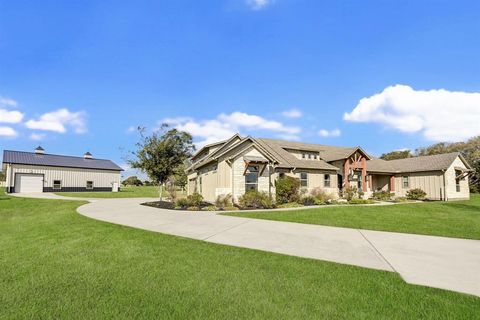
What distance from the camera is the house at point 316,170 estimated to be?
836 inches

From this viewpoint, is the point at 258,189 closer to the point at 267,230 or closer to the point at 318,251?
the point at 267,230

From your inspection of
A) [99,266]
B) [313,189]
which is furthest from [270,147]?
[99,266]

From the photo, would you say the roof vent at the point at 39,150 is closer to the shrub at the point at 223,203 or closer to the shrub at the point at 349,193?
the shrub at the point at 223,203

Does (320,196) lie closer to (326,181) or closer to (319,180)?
(319,180)

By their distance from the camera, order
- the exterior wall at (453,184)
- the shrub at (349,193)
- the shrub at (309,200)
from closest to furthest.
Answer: the shrub at (309,200), the shrub at (349,193), the exterior wall at (453,184)

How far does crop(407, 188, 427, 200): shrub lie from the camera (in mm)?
27234

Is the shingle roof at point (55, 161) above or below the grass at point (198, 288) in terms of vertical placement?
above

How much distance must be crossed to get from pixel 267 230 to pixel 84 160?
44170 mm

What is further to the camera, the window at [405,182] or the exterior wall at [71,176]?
the exterior wall at [71,176]

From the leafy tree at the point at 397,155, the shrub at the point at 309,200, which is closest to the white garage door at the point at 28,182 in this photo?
the shrub at the point at 309,200

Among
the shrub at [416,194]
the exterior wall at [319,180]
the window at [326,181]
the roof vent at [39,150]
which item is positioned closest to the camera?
the exterior wall at [319,180]

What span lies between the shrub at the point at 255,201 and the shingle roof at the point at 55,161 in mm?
33846

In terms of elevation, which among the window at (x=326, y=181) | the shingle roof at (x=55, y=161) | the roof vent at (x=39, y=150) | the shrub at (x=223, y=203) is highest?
the roof vent at (x=39, y=150)

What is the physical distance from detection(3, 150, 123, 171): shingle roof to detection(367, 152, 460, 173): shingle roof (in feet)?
128
